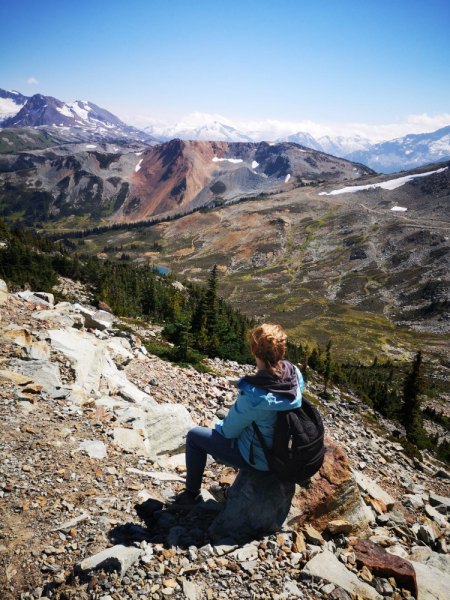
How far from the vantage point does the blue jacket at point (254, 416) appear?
4625mm

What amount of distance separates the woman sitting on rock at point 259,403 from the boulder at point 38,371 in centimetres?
692

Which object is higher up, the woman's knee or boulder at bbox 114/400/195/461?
the woman's knee

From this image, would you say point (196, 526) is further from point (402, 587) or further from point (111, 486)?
point (402, 587)

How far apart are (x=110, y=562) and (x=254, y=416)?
9.60ft

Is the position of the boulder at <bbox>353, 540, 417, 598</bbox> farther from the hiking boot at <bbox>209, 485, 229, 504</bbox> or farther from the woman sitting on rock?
the hiking boot at <bbox>209, 485, 229, 504</bbox>

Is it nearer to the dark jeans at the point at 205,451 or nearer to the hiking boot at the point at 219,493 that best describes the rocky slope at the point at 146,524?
the hiking boot at the point at 219,493

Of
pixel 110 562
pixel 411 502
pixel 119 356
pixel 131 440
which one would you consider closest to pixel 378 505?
pixel 411 502

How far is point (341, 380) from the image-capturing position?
6019cm

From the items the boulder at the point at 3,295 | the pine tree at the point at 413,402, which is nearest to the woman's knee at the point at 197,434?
the boulder at the point at 3,295

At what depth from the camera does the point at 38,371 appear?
10156mm

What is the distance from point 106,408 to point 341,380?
58173 millimetres

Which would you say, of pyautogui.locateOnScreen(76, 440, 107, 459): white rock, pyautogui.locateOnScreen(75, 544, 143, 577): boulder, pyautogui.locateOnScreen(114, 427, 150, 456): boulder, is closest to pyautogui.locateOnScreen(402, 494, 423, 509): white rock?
pyautogui.locateOnScreen(114, 427, 150, 456): boulder

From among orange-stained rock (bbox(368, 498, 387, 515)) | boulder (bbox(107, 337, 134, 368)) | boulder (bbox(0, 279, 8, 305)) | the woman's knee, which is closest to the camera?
the woman's knee

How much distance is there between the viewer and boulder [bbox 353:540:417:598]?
4.65 meters
